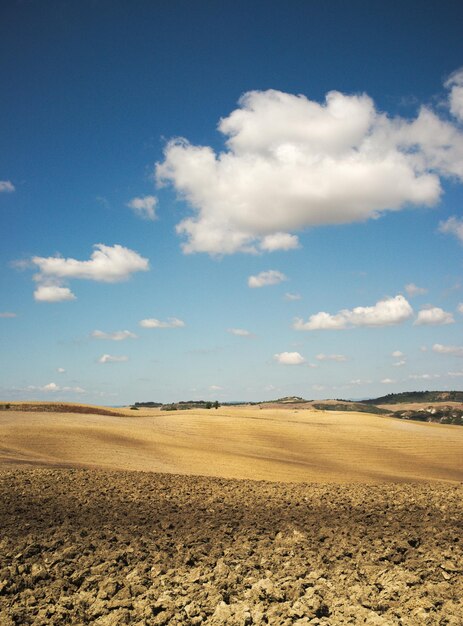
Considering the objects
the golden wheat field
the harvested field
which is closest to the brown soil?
the harvested field

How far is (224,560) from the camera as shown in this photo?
7723mm

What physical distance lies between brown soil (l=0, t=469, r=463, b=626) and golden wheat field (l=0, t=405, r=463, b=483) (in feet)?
22.7

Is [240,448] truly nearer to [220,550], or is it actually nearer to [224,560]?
[220,550]

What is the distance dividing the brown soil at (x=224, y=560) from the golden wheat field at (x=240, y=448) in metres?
6.92

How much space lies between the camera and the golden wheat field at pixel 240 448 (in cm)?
1981

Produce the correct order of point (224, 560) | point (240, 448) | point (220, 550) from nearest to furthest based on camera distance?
1. point (224, 560)
2. point (220, 550)
3. point (240, 448)

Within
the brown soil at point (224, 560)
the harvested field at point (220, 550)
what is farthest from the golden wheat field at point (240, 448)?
the brown soil at point (224, 560)

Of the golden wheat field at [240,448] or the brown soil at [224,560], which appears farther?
the golden wheat field at [240,448]

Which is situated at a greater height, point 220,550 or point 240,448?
point 220,550

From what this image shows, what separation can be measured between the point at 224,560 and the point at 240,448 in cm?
2055

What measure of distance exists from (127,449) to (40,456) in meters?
4.70

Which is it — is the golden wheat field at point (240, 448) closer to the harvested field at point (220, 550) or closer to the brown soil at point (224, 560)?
the harvested field at point (220, 550)

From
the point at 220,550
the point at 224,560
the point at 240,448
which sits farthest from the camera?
the point at 240,448

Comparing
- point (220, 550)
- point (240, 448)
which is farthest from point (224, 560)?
point (240, 448)
